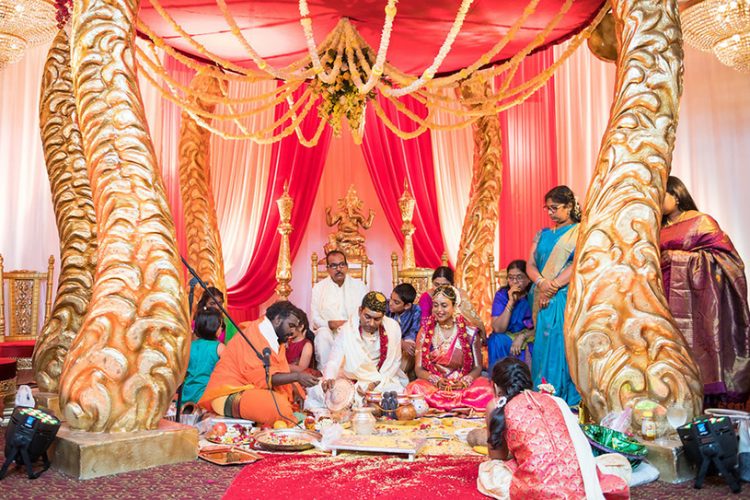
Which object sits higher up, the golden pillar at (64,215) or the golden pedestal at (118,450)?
the golden pillar at (64,215)

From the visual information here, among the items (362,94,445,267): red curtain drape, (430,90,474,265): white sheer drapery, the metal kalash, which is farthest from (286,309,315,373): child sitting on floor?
(430,90,474,265): white sheer drapery

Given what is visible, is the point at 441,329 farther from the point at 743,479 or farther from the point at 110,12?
the point at 110,12

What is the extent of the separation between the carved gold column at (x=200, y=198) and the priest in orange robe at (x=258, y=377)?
220 centimetres

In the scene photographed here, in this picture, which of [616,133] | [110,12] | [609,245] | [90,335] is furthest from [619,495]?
[110,12]

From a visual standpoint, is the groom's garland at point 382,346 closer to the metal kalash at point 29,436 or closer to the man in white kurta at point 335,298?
the man in white kurta at point 335,298

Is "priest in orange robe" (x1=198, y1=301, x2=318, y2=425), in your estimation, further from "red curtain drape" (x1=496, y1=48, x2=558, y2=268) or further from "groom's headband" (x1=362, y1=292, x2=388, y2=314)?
"red curtain drape" (x1=496, y1=48, x2=558, y2=268)

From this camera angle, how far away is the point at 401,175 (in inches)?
315

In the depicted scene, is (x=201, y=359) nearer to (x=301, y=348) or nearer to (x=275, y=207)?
(x=301, y=348)

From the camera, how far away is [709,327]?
3730 millimetres

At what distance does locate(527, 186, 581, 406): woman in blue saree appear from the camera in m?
4.29

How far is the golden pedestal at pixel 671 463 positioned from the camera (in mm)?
2639

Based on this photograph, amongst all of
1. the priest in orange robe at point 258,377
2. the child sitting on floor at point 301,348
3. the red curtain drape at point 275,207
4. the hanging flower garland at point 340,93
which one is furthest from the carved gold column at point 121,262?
the red curtain drape at point 275,207

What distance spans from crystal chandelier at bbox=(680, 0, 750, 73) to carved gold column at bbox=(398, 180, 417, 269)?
3.15m

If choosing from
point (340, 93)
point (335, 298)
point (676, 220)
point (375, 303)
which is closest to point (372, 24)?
point (340, 93)
